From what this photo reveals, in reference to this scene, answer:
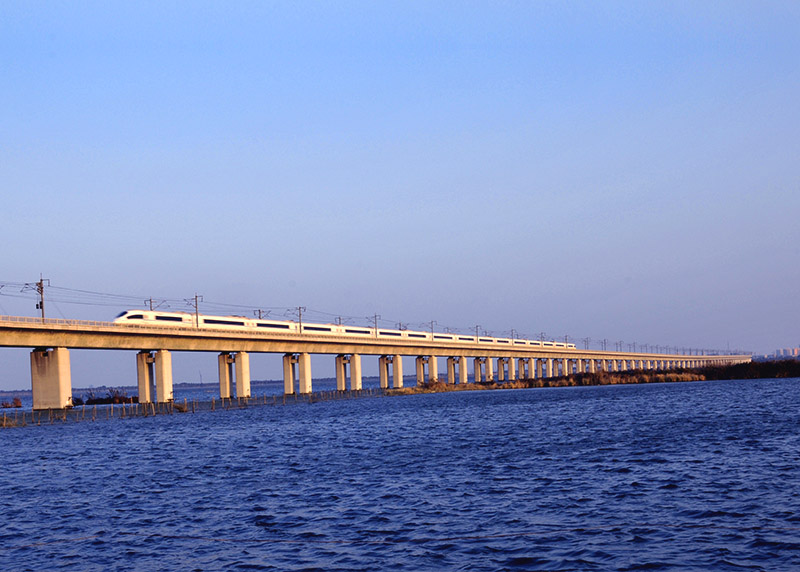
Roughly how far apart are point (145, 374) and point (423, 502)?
3067 inches

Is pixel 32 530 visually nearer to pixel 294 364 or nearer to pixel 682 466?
pixel 682 466

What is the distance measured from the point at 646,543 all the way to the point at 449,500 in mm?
8341

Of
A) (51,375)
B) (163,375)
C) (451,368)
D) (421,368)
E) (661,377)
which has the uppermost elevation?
(51,375)

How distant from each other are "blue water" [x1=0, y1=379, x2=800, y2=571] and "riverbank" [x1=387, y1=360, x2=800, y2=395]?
9219 centimetres

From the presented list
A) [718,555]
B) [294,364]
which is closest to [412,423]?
[718,555]

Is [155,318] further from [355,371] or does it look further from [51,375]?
[355,371]

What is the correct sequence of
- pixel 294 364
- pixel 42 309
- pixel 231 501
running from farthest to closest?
pixel 294 364, pixel 42 309, pixel 231 501

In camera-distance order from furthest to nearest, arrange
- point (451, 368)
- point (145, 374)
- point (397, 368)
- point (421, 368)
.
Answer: point (451, 368), point (421, 368), point (397, 368), point (145, 374)

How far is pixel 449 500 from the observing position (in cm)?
2730

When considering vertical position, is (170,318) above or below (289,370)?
above

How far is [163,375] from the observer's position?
99062mm


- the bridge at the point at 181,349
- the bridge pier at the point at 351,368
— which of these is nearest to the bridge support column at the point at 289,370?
the bridge at the point at 181,349

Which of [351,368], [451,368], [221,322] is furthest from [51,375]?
[451,368]

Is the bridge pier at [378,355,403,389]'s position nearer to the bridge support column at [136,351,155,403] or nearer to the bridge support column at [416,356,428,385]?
the bridge support column at [416,356,428,385]
